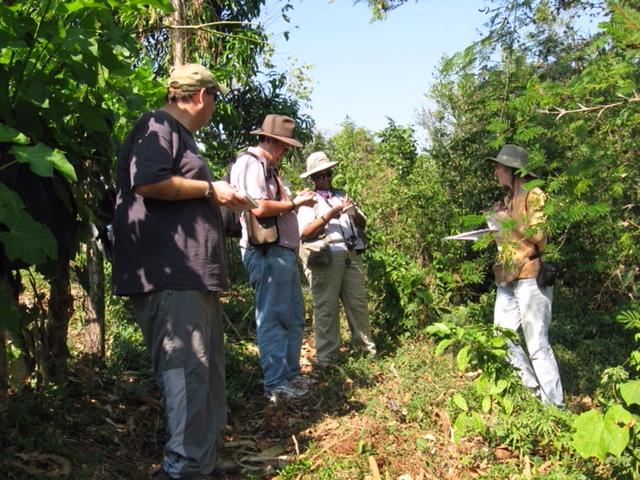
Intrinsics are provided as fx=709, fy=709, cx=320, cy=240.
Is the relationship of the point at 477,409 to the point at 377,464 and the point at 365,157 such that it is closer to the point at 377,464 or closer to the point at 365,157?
the point at 377,464

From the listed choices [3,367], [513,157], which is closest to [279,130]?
[513,157]

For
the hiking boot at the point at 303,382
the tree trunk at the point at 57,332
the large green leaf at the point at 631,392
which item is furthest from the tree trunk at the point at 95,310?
the large green leaf at the point at 631,392

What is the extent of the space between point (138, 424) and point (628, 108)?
326 cm

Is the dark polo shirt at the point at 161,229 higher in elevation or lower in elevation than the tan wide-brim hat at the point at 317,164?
lower

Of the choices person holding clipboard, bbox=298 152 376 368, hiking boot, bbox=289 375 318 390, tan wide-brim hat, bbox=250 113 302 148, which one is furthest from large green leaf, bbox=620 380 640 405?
person holding clipboard, bbox=298 152 376 368

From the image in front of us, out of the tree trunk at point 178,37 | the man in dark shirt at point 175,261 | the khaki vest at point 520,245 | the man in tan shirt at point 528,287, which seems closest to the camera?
the man in dark shirt at point 175,261

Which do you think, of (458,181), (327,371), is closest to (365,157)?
(458,181)

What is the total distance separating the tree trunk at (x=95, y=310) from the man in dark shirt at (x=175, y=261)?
1795mm

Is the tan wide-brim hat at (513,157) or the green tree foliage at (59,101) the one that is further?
the tan wide-brim hat at (513,157)

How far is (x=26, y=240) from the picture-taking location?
256 cm

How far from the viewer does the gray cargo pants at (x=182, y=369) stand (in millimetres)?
3395

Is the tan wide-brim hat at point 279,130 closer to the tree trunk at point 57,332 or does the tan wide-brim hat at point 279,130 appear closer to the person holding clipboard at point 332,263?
the person holding clipboard at point 332,263

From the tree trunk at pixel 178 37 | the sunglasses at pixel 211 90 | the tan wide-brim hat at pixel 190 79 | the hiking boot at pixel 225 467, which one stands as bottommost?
the hiking boot at pixel 225 467

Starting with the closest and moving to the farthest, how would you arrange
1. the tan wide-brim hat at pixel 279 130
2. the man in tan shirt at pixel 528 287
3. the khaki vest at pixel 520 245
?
the khaki vest at pixel 520 245 < the man in tan shirt at pixel 528 287 < the tan wide-brim hat at pixel 279 130
